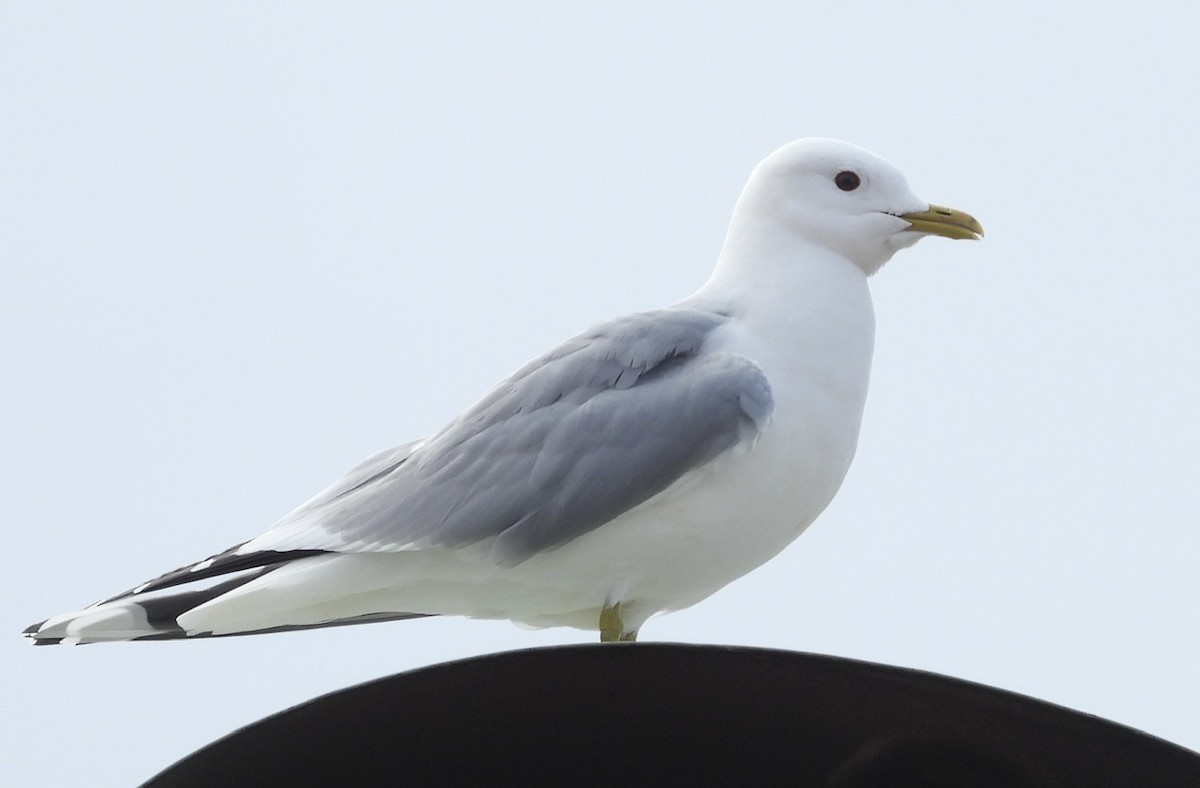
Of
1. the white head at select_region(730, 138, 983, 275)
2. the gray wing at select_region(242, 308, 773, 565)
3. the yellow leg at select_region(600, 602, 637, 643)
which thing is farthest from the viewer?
the white head at select_region(730, 138, 983, 275)

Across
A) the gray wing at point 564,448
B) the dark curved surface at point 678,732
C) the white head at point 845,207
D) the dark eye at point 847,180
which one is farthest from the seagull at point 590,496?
the dark curved surface at point 678,732

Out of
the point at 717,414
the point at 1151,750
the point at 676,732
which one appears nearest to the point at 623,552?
the point at 717,414

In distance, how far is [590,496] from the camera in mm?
3713

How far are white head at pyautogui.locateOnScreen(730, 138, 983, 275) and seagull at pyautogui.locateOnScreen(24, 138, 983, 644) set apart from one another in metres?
0.26

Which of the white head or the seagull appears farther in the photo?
the white head

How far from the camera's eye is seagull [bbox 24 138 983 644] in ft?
12.2

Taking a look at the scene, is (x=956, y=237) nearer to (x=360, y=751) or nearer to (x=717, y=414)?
(x=717, y=414)

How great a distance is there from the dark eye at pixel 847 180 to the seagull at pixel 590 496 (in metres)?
0.40

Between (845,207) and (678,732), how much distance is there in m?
2.44

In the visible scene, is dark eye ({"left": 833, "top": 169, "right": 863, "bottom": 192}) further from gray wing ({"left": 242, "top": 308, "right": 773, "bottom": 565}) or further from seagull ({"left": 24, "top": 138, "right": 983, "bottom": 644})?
gray wing ({"left": 242, "top": 308, "right": 773, "bottom": 565})

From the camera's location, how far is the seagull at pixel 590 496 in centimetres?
372

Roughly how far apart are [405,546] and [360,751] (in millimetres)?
1614

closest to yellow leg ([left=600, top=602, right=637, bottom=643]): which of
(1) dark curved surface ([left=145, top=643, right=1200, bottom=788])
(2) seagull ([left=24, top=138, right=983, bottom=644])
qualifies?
(2) seagull ([left=24, top=138, right=983, bottom=644])

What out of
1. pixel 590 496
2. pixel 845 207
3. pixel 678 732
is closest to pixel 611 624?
pixel 590 496
